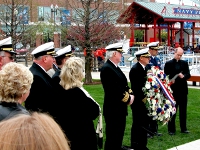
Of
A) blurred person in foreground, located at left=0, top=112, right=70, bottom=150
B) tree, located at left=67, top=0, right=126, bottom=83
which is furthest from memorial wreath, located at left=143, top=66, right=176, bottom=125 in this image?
tree, located at left=67, top=0, right=126, bottom=83

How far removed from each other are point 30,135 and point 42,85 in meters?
3.09

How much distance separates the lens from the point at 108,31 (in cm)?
1784

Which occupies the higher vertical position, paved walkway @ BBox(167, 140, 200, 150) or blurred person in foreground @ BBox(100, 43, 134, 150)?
blurred person in foreground @ BBox(100, 43, 134, 150)

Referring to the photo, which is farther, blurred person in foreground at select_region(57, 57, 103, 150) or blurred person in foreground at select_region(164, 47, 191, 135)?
blurred person in foreground at select_region(164, 47, 191, 135)

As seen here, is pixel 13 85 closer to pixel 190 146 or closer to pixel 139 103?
pixel 139 103

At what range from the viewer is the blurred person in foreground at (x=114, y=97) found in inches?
234

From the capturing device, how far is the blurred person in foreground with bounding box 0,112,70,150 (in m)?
1.32

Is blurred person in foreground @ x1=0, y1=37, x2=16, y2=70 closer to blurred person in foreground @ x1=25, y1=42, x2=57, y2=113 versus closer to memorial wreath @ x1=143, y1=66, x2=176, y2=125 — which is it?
blurred person in foreground @ x1=25, y1=42, x2=57, y2=113

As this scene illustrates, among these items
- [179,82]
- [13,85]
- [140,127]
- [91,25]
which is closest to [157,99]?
[140,127]

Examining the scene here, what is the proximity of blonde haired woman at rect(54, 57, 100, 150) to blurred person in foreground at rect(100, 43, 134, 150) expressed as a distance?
3.89 feet

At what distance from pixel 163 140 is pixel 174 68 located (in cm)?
157

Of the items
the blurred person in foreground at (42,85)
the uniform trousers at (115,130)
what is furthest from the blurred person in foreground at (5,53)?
the uniform trousers at (115,130)

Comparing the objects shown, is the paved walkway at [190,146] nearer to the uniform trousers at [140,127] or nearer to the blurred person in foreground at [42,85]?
the uniform trousers at [140,127]

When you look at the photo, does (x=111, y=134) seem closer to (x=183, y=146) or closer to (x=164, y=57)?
(x=183, y=146)
